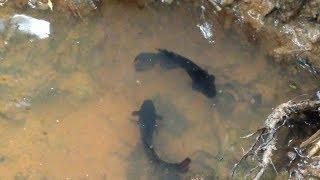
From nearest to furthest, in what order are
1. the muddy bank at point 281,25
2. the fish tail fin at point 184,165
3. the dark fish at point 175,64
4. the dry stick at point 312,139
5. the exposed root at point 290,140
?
the exposed root at point 290,140, the dry stick at point 312,139, the fish tail fin at point 184,165, the dark fish at point 175,64, the muddy bank at point 281,25

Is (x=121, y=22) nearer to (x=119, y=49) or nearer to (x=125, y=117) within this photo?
(x=119, y=49)

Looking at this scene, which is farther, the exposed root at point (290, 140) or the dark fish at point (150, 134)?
the dark fish at point (150, 134)

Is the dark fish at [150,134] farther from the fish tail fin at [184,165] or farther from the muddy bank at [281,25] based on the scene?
the muddy bank at [281,25]

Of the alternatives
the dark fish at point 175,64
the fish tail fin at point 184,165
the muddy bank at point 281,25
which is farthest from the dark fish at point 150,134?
the muddy bank at point 281,25

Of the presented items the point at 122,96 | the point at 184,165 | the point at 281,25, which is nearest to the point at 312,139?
the point at 184,165

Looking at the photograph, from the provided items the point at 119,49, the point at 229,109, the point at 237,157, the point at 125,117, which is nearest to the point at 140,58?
the point at 119,49

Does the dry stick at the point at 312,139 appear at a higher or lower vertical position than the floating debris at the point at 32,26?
higher
